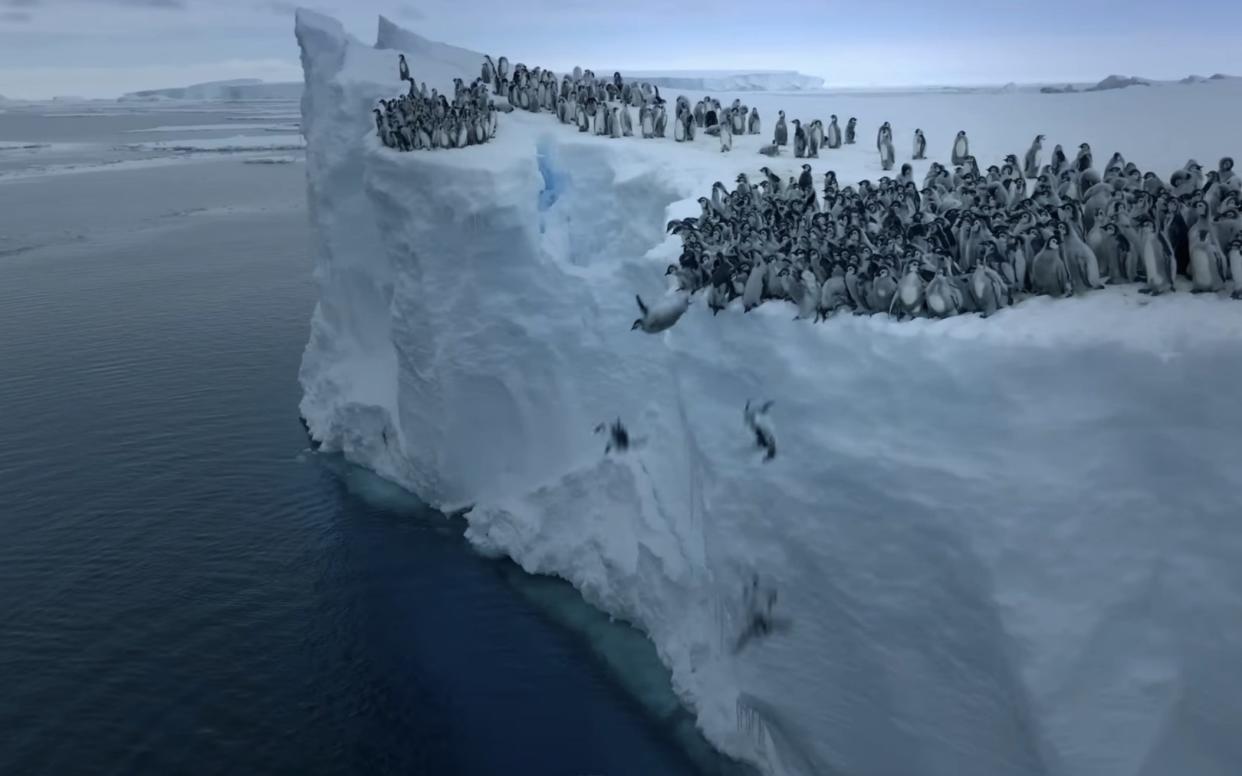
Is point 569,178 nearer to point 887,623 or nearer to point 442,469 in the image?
point 442,469

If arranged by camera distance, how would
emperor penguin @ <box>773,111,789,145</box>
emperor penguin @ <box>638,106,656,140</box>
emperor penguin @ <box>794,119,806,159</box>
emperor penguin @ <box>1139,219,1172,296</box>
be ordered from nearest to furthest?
emperor penguin @ <box>1139,219,1172,296</box> < emperor penguin @ <box>794,119,806,159</box> < emperor penguin @ <box>773,111,789,145</box> < emperor penguin @ <box>638,106,656,140</box>

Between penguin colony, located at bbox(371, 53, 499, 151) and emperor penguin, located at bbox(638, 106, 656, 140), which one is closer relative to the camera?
penguin colony, located at bbox(371, 53, 499, 151)

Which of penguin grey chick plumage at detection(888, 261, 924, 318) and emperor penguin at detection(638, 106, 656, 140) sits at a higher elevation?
emperor penguin at detection(638, 106, 656, 140)

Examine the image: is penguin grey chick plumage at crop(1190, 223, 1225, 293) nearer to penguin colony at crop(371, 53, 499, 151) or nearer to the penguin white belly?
the penguin white belly

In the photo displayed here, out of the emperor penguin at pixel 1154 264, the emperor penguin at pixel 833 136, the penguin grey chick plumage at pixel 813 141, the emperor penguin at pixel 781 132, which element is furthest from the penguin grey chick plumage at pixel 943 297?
the emperor penguin at pixel 833 136

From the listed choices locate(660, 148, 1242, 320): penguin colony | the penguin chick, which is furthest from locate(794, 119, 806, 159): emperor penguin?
the penguin chick

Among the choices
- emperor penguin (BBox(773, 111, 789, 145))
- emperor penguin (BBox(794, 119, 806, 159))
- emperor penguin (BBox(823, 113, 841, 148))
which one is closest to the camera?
emperor penguin (BBox(794, 119, 806, 159))

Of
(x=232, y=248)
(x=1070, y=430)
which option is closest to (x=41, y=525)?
(x=1070, y=430)

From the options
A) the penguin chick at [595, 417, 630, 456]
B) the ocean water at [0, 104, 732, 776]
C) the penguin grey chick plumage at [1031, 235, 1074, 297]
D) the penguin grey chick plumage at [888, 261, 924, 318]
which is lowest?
the ocean water at [0, 104, 732, 776]
